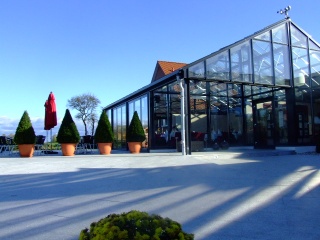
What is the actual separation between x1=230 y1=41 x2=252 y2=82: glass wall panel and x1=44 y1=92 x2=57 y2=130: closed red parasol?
24.7 feet

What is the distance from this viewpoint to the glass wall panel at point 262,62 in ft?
41.6

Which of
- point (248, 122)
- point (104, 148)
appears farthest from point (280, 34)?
point (104, 148)

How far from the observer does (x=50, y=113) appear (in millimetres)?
13656

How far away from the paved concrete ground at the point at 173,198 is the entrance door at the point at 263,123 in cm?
529

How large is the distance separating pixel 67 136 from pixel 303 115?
31.1 feet

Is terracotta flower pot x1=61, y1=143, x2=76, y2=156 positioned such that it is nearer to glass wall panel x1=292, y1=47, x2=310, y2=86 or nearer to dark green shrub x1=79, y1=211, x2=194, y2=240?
glass wall panel x1=292, y1=47, x2=310, y2=86

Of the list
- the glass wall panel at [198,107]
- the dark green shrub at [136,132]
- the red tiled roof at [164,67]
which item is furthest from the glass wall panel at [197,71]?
the red tiled roof at [164,67]

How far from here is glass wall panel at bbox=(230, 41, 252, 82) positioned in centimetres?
1201

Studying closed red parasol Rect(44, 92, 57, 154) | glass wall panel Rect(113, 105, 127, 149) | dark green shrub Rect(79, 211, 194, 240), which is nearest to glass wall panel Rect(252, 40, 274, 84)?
glass wall panel Rect(113, 105, 127, 149)

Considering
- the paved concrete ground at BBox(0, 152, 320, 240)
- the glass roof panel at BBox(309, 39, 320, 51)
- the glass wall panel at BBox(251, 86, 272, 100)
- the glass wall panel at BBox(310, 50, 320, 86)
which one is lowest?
the paved concrete ground at BBox(0, 152, 320, 240)

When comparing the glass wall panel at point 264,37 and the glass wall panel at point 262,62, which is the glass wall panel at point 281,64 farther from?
the glass wall panel at point 264,37

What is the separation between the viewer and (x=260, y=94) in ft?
47.3

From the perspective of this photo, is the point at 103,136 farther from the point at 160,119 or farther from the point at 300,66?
the point at 300,66

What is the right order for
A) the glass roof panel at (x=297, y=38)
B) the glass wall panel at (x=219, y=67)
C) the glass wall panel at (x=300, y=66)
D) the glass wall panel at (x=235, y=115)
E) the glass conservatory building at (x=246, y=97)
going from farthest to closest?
the glass wall panel at (x=235, y=115), the glass roof panel at (x=297, y=38), the glass wall panel at (x=300, y=66), the glass conservatory building at (x=246, y=97), the glass wall panel at (x=219, y=67)
